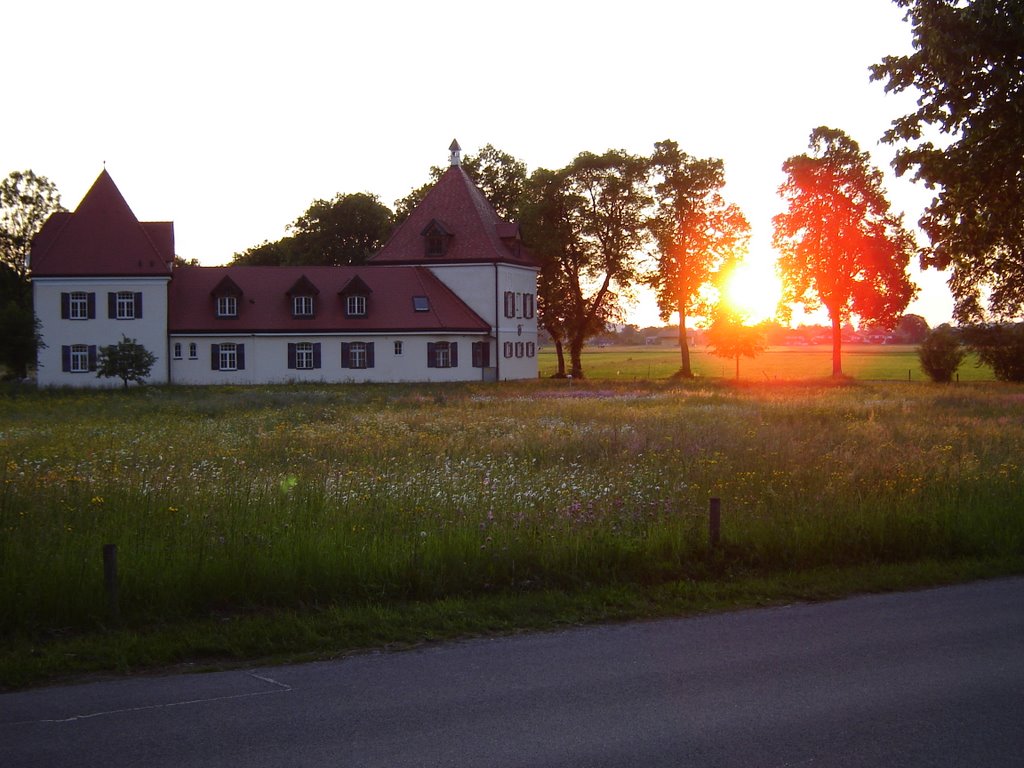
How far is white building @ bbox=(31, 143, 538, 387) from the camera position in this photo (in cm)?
5809

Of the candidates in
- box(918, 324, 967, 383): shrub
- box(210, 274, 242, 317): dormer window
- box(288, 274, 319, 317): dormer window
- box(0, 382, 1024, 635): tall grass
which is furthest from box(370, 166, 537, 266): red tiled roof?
box(0, 382, 1024, 635): tall grass

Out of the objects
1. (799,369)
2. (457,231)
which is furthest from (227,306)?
(799,369)

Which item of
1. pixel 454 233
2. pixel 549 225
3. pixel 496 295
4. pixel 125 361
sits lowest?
pixel 125 361

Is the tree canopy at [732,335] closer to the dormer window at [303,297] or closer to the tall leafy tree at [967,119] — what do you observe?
the dormer window at [303,297]

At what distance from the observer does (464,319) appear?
62.7m

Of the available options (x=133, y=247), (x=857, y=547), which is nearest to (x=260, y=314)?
(x=133, y=247)

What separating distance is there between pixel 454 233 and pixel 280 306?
39.0 ft

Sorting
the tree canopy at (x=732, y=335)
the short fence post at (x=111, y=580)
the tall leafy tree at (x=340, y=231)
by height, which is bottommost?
the short fence post at (x=111, y=580)

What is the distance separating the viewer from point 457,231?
66250 millimetres

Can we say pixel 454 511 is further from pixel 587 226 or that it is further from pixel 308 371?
pixel 587 226

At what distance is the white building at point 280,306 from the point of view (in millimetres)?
58094

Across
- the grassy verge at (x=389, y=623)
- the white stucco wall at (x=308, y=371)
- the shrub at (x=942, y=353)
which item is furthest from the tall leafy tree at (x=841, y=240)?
the grassy verge at (x=389, y=623)

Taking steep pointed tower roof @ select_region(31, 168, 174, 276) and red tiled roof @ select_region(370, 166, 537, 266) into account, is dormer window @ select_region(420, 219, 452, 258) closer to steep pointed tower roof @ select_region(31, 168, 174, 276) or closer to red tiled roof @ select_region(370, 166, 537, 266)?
red tiled roof @ select_region(370, 166, 537, 266)

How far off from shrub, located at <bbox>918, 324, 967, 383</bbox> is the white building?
26718 millimetres
